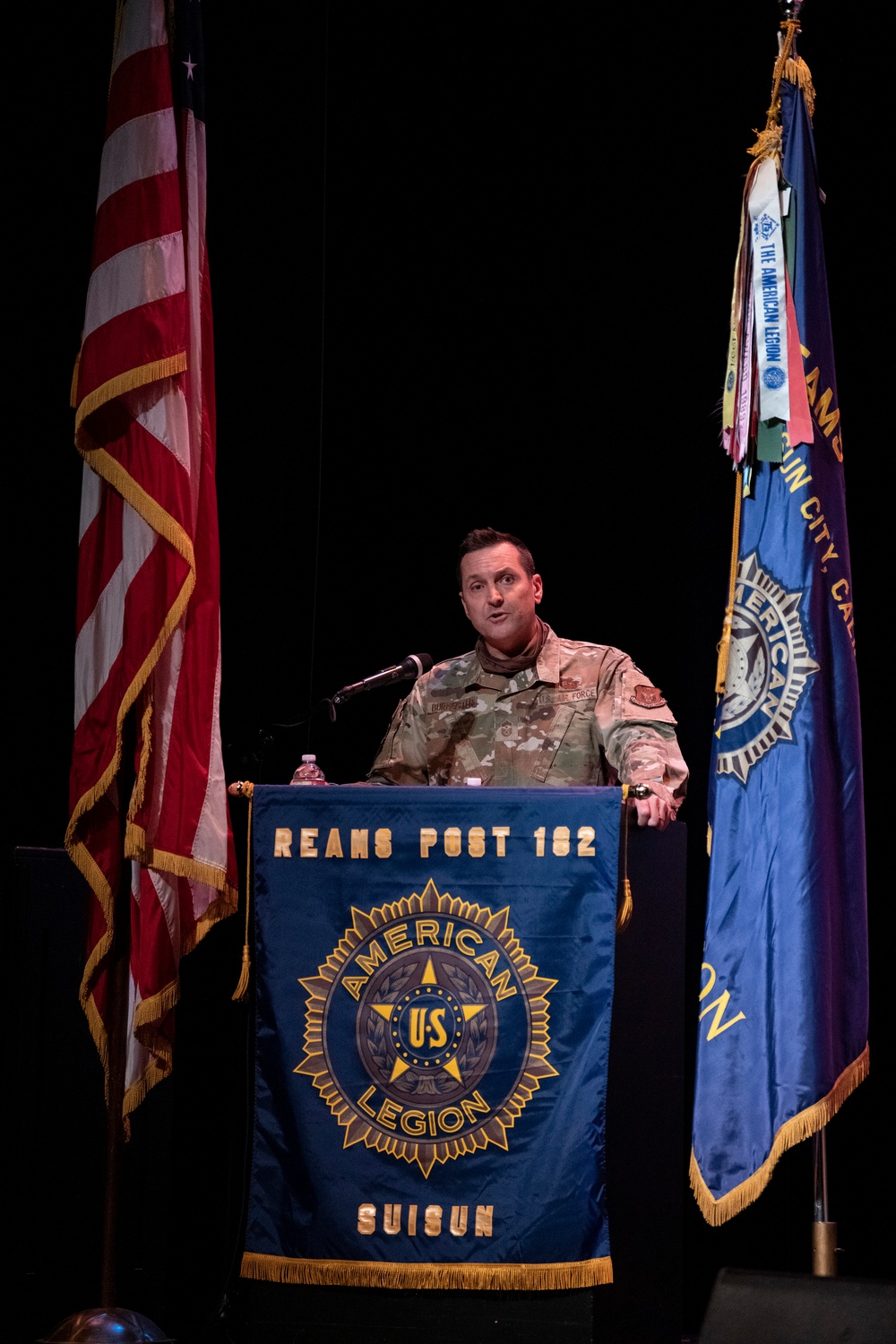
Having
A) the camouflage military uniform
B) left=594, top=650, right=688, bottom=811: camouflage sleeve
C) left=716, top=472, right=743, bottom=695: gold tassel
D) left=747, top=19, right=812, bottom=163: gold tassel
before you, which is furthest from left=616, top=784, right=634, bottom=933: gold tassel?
left=747, top=19, right=812, bottom=163: gold tassel

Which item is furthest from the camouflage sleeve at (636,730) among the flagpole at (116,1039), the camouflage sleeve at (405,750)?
the flagpole at (116,1039)

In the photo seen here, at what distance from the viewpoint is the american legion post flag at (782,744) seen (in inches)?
121

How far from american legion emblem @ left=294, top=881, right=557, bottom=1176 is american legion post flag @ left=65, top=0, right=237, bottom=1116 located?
1.21 ft

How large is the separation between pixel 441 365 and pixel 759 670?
1844 millimetres

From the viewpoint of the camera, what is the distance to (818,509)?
3.32 m

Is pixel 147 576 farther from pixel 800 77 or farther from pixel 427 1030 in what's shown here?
pixel 800 77

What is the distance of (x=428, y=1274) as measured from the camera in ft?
9.48

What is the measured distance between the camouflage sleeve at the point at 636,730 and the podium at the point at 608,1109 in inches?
9.9

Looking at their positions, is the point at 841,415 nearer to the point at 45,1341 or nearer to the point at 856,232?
the point at 856,232

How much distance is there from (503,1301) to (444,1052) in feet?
1.66

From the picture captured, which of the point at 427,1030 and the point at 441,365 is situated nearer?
the point at 427,1030

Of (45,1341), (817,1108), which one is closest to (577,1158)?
(817,1108)

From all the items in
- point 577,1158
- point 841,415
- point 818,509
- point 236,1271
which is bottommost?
point 236,1271

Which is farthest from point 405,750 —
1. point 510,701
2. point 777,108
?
point 777,108
